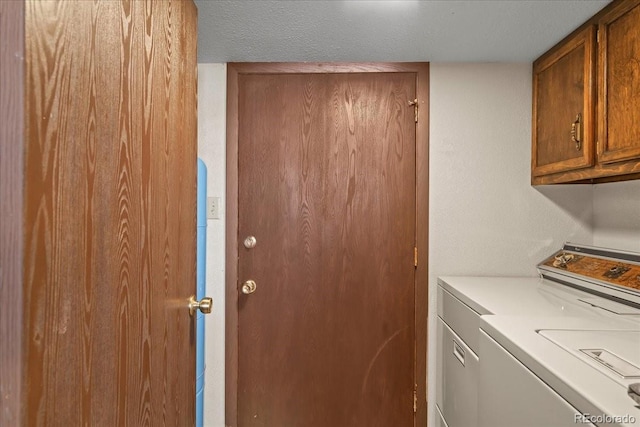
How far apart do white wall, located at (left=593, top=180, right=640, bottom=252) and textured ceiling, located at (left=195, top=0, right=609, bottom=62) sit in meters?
0.74

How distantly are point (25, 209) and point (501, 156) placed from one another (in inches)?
75.3

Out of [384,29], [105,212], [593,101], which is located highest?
[384,29]

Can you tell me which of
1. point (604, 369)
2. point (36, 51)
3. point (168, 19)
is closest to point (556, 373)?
point (604, 369)

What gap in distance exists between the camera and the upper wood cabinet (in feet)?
4.00

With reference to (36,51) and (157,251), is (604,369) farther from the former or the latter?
(36,51)

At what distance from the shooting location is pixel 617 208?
163 cm

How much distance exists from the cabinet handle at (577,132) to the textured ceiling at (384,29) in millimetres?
387

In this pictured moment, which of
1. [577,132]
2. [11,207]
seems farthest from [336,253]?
[11,207]

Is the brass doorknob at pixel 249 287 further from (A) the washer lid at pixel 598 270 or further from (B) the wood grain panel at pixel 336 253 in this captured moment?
(A) the washer lid at pixel 598 270

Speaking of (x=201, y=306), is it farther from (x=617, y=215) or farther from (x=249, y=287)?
(x=617, y=215)

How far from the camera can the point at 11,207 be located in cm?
43

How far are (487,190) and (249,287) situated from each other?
1325mm

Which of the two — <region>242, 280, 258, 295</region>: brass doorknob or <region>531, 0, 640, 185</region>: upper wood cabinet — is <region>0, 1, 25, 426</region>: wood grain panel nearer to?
<region>242, 280, 258, 295</region>: brass doorknob

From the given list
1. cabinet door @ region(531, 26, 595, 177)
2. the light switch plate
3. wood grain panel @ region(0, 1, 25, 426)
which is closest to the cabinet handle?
cabinet door @ region(531, 26, 595, 177)
